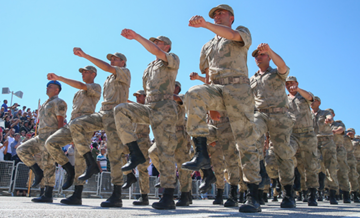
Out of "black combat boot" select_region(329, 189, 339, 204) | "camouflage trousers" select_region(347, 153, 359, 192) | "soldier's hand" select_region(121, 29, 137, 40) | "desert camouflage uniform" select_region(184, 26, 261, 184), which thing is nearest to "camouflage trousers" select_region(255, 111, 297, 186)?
"desert camouflage uniform" select_region(184, 26, 261, 184)

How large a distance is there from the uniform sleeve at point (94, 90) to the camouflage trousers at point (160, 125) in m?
1.93

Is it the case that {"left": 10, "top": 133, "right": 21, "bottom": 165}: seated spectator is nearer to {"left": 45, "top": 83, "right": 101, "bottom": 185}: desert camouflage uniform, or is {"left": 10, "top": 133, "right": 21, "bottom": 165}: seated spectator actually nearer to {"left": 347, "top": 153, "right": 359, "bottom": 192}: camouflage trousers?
{"left": 45, "top": 83, "right": 101, "bottom": 185}: desert camouflage uniform

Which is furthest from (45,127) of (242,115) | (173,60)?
(242,115)

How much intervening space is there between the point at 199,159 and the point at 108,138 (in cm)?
261

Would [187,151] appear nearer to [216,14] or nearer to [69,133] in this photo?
[69,133]

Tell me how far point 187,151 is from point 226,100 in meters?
3.12

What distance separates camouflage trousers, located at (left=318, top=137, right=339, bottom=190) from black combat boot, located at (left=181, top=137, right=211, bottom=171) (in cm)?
699

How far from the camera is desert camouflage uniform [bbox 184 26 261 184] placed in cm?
415

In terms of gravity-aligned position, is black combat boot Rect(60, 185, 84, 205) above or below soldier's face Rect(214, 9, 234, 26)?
below

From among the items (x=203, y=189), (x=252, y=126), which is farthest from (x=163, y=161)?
(x=252, y=126)

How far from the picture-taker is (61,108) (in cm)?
746

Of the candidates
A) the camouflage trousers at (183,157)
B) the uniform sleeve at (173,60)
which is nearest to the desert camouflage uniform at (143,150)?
the camouflage trousers at (183,157)

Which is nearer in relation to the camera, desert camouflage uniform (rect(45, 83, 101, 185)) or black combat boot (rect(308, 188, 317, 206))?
desert camouflage uniform (rect(45, 83, 101, 185))

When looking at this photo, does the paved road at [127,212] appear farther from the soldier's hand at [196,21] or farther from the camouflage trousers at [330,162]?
the camouflage trousers at [330,162]
